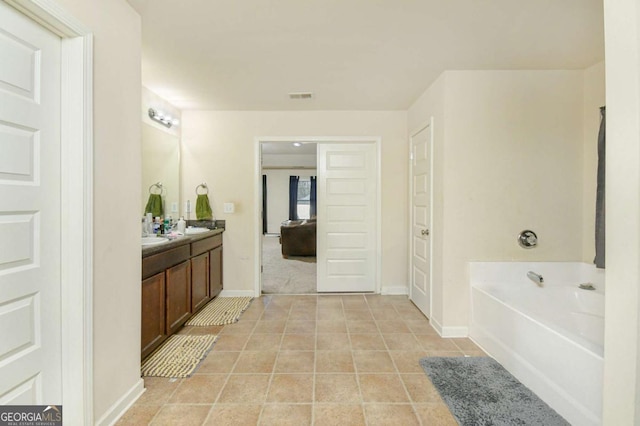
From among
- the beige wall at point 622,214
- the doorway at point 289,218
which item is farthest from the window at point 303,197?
the beige wall at point 622,214

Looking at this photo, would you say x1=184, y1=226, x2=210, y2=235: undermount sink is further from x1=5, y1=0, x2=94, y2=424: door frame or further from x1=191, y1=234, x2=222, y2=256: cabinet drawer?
x1=5, y1=0, x2=94, y2=424: door frame

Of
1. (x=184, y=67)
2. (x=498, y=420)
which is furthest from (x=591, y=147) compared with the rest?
(x=184, y=67)

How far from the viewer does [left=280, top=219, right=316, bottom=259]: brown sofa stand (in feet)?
21.1

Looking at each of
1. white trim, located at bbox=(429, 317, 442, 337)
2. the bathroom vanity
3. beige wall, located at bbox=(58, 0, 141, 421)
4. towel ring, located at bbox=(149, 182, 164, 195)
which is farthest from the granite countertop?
white trim, located at bbox=(429, 317, 442, 337)

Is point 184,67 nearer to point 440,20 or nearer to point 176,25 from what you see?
point 176,25

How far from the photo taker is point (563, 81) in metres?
2.58

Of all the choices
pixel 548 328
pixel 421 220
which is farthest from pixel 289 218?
pixel 548 328

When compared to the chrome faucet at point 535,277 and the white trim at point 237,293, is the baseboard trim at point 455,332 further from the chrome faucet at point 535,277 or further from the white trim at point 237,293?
the white trim at point 237,293

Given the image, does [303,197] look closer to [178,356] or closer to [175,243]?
[175,243]

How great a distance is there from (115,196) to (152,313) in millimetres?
1071

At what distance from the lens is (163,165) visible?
3311mm

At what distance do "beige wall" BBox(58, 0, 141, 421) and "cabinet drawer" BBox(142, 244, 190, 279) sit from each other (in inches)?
14.1

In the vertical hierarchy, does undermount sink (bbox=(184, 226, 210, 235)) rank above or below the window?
below

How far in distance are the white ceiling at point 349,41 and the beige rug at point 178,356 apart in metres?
2.36
